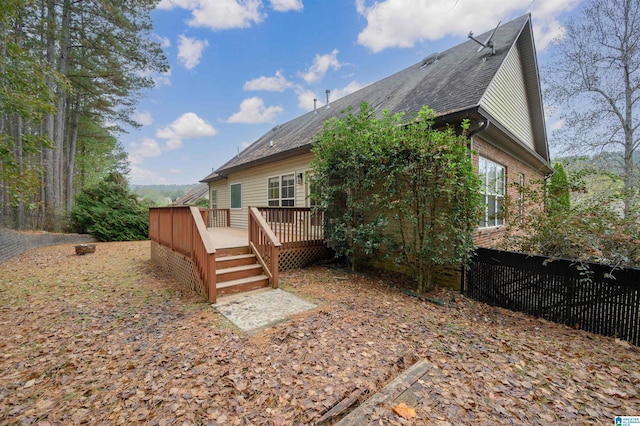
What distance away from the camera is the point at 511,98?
318 inches

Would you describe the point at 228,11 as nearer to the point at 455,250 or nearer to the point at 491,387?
the point at 455,250

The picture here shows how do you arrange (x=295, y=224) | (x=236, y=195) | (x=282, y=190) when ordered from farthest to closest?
(x=236, y=195) < (x=282, y=190) < (x=295, y=224)

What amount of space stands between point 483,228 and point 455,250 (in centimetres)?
212

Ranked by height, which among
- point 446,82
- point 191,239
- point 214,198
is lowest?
point 191,239

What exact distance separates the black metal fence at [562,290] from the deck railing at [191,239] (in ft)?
16.0

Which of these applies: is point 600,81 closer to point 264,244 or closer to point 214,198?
point 264,244

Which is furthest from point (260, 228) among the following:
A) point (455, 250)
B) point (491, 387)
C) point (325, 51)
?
point (325, 51)

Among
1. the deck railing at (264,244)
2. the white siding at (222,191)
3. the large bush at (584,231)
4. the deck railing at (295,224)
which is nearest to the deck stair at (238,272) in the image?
the deck railing at (264,244)

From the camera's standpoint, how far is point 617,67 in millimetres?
11727

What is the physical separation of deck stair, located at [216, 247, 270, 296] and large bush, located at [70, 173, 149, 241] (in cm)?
947

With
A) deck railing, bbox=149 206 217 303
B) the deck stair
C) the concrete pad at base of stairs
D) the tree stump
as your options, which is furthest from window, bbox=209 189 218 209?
the concrete pad at base of stairs

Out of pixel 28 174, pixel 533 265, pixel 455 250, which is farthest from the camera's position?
pixel 28 174

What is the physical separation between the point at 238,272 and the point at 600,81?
17.9 metres

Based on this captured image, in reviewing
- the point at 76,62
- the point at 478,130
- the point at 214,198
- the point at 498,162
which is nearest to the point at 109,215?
the point at 214,198
